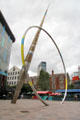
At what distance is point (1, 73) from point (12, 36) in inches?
771

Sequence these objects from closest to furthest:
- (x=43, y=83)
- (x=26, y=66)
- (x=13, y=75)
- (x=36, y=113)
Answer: (x=36, y=113) → (x=26, y=66) → (x=43, y=83) → (x=13, y=75)

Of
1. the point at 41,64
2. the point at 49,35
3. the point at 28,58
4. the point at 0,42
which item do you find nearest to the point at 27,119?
the point at 28,58

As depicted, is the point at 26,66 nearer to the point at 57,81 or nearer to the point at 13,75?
the point at 57,81

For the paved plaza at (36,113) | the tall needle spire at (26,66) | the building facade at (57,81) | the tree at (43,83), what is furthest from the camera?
the building facade at (57,81)

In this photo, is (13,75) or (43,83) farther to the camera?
(13,75)

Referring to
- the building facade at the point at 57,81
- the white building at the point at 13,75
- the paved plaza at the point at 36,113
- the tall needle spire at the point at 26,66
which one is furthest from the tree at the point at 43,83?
the paved plaza at the point at 36,113

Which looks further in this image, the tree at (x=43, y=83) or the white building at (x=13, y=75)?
the white building at (x=13, y=75)

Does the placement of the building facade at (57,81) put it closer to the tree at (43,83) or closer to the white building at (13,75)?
the tree at (43,83)

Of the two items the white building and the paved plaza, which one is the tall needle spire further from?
the white building

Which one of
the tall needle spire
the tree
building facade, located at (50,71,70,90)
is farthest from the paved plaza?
building facade, located at (50,71,70,90)

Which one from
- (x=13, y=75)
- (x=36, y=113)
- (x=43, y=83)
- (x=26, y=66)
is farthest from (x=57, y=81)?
(x=36, y=113)

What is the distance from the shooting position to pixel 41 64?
175m

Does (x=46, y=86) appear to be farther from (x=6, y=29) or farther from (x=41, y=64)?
(x=41, y=64)

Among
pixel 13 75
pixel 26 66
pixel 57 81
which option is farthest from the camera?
pixel 13 75
